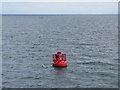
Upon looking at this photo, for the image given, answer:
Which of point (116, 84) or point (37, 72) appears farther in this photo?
point (37, 72)

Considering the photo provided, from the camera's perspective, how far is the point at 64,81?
114 feet

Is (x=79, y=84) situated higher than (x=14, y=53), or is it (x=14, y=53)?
(x=14, y=53)

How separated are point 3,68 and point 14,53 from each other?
45.6ft

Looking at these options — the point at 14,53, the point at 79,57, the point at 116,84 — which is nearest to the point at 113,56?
the point at 79,57

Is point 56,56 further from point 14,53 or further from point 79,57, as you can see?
point 14,53

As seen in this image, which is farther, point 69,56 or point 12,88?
point 69,56

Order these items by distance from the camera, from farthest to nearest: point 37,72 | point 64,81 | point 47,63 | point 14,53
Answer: point 14,53
point 47,63
point 37,72
point 64,81

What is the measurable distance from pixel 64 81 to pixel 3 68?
13306 mm

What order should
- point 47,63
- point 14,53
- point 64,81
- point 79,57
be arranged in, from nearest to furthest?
point 64,81, point 47,63, point 79,57, point 14,53

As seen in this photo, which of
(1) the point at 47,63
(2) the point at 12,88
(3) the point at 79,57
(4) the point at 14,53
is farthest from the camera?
(4) the point at 14,53

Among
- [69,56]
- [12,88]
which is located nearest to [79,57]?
[69,56]

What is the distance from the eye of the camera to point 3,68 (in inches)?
1668

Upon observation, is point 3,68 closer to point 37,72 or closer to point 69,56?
point 37,72

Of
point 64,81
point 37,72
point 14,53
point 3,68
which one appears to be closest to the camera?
point 64,81
